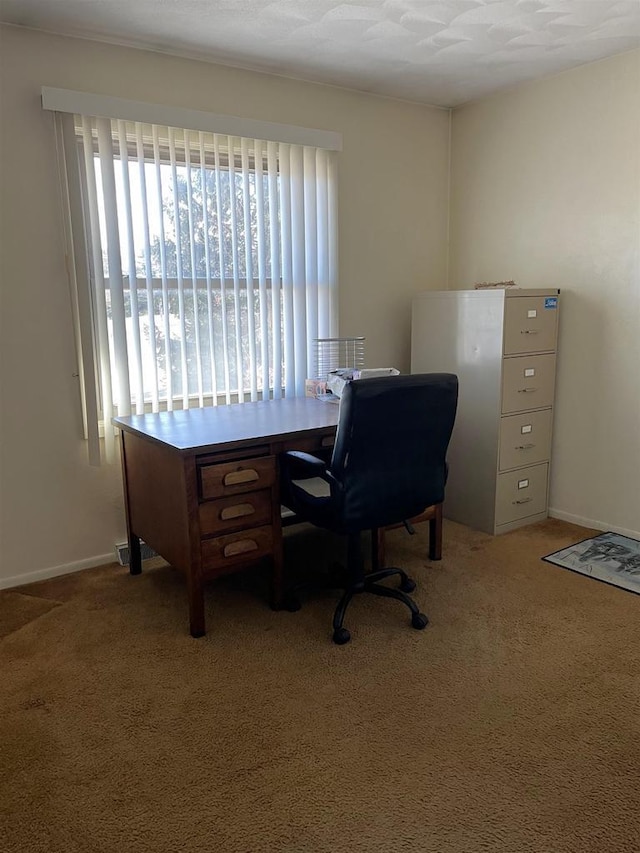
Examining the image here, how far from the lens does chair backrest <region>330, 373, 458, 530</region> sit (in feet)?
6.93

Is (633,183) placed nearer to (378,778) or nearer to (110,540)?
(378,778)

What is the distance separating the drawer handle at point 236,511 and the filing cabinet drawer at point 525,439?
4.90 ft

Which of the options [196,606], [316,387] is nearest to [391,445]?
[196,606]

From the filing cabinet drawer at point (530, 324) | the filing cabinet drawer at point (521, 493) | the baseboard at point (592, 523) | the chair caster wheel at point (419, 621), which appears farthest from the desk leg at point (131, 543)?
the baseboard at point (592, 523)

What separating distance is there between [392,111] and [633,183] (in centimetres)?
142

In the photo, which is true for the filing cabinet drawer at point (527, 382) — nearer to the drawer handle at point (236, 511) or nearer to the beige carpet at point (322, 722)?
the beige carpet at point (322, 722)

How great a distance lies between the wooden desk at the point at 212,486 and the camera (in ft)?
7.61

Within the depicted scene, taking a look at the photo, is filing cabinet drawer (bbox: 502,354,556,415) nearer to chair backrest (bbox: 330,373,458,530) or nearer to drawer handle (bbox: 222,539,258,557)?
chair backrest (bbox: 330,373,458,530)

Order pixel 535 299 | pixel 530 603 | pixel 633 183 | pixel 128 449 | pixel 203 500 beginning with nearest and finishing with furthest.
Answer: pixel 203 500 < pixel 530 603 < pixel 128 449 < pixel 633 183 < pixel 535 299

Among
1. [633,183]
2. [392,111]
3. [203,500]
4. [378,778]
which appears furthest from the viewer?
[392,111]

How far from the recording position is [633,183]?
120 inches

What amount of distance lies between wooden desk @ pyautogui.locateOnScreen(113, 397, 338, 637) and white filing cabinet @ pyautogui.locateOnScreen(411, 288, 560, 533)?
102cm

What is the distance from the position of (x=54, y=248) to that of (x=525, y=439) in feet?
8.22

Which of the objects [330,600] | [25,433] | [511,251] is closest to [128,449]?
[25,433]
